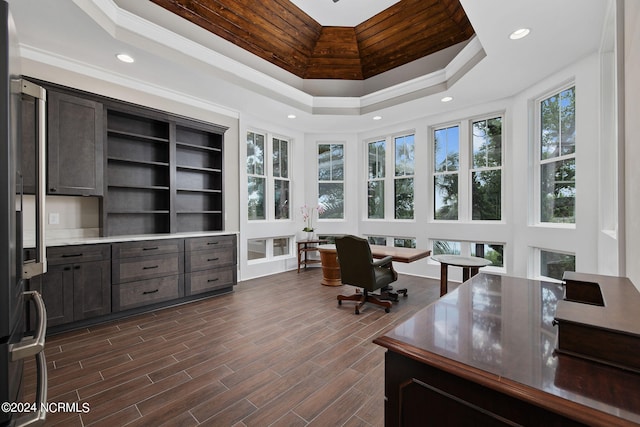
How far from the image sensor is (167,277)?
11.6 ft

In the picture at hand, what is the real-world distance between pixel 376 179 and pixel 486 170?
209cm

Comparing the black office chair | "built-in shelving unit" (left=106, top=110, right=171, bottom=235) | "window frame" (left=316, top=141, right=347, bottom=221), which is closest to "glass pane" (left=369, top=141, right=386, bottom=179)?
→ "window frame" (left=316, top=141, right=347, bottom=221)

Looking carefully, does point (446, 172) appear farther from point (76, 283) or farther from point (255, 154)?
point (76, 283)

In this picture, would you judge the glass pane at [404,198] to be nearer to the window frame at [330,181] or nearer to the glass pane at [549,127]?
the window frame at [330,181]

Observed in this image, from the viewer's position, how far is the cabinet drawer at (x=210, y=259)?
376 cm

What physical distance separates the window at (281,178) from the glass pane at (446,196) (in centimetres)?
301

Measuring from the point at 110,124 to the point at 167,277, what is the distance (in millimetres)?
2159

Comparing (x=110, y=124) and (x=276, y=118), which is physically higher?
(x=276, y=118)

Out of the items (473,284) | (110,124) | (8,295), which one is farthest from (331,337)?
(110,124)

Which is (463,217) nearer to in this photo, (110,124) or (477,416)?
(477,416)

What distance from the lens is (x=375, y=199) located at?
600 centimetres

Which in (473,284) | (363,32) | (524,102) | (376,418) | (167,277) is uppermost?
(363,32)

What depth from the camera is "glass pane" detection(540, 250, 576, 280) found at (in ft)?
11.0

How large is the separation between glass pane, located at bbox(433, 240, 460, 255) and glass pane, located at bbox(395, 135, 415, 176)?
1451 millimetres
